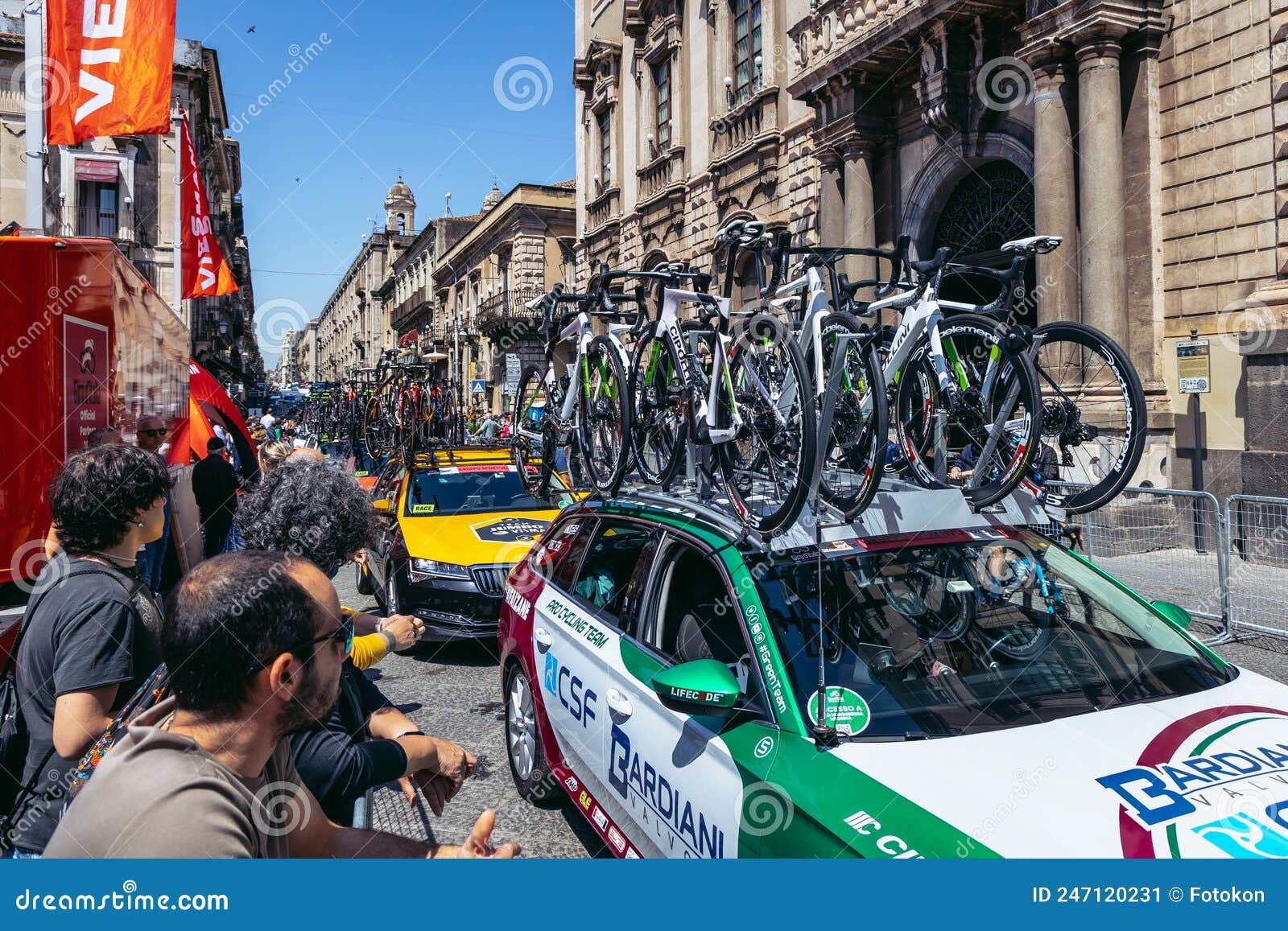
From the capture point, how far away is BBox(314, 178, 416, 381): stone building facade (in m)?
91.3

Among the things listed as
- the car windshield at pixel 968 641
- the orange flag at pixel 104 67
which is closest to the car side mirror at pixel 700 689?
the car windshield at pixel 968 641

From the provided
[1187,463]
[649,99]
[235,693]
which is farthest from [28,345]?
[649,99]

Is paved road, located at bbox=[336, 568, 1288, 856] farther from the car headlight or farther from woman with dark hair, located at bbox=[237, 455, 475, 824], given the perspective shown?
the car headlight

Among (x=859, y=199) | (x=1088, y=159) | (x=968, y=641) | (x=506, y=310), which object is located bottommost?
(x=968, y=641)

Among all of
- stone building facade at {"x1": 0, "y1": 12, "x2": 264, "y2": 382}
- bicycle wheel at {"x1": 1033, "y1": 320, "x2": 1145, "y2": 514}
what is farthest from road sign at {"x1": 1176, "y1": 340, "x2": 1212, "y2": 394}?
stone building facade at {"x1": 0, "y1": 12, "x2": 264, "y2": 382}

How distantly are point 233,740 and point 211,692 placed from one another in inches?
3.9

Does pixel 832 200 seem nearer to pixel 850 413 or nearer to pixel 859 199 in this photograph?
pixel 859 199

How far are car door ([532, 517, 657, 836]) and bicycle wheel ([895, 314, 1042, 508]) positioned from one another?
139cm

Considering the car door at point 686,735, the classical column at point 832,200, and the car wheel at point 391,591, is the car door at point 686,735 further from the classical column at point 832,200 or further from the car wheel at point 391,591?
the classical column at point 832,200

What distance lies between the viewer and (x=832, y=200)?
16.6 m

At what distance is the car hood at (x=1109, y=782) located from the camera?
2.20 meters

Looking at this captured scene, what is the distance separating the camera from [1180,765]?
252 centimetres

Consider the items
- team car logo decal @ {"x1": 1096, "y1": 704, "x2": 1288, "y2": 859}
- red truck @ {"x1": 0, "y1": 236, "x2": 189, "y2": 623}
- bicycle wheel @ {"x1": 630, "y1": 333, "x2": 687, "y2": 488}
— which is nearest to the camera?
team car logo decal @ {"x1": 1096, "y1": 704, "x2": 1288, "y2": 859}

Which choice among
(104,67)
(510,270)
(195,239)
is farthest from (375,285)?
(104,67)
